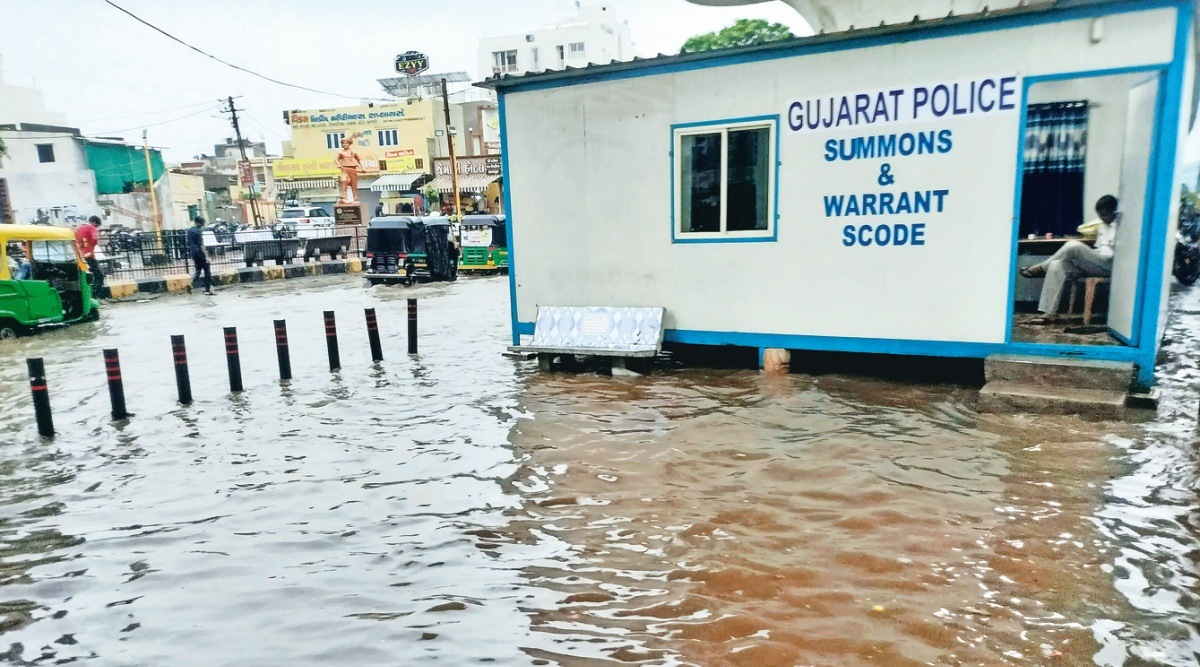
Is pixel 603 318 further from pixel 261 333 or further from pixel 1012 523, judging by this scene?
pixel 261 333

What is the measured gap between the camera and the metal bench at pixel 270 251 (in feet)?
87.6

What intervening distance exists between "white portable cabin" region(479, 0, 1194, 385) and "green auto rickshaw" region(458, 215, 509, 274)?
14.0 meters

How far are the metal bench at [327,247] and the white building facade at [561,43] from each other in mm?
38197

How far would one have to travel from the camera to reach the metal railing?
961 inches

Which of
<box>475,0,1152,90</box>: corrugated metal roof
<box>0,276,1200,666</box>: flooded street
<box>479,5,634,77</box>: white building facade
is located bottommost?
<box>0,276,1200,666</box>: flooded street

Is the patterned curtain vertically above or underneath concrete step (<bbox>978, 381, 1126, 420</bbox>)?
above

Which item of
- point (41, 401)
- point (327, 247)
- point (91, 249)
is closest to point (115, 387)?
point (41, 401)

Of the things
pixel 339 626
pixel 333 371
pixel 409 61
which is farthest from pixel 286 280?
pixel 409 61

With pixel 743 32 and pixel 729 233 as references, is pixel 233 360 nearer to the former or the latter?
pixel 729 233

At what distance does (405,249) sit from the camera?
72.3 ft

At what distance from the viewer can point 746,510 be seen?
523 cm

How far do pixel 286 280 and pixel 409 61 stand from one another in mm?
29539

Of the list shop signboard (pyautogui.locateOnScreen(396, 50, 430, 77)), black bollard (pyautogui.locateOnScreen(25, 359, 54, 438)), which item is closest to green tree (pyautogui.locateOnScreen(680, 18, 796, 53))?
shop signboard (pyautogui.locateOnScreen(396, 50, 430, 77))

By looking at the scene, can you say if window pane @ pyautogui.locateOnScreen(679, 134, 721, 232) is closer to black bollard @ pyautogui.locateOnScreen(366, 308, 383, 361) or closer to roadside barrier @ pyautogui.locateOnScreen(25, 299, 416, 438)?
roadside barrier @ pyautogui.locateOnScreen(25, 299, 416, 438)
